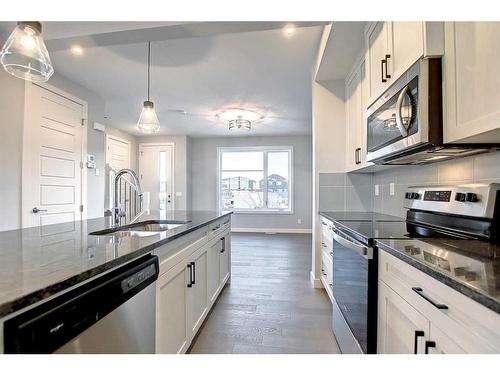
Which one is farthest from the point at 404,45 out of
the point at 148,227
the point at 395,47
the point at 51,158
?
the point at 51,158

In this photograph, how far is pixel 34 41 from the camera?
58.9 inches

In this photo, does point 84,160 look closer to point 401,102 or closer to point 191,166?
point 191,166

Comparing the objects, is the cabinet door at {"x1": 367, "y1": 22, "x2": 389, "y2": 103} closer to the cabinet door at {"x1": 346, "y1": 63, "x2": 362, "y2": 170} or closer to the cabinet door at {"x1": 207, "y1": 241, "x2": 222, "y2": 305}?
the cabinet door at {"x1": 346, "y1": 63, "x2": 362, "y2": 170}

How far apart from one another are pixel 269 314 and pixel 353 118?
6.75 feet

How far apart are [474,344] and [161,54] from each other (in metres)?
3.30

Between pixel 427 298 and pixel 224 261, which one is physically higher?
pixel 427 298

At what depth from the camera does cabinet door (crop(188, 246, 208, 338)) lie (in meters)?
1.75

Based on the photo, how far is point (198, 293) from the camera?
1936 mm

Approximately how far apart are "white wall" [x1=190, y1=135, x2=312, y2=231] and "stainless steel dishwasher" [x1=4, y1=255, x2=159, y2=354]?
603 cm

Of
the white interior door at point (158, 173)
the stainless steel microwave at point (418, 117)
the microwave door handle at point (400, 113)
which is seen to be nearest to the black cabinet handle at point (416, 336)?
the stainless steel microwave at point (418, 117)

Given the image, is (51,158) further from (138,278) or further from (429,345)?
(429,345)

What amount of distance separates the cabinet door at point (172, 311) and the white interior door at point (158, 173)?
573 cm

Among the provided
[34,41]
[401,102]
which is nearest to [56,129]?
[34,41]

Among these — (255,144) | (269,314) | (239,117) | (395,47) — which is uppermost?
(239,117)
